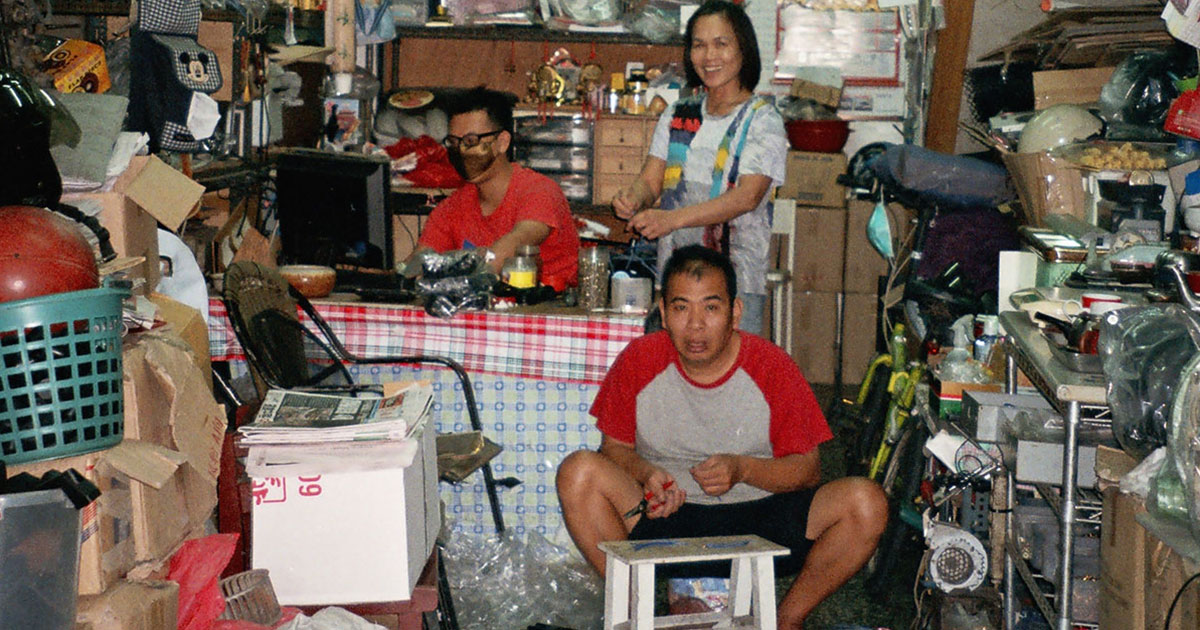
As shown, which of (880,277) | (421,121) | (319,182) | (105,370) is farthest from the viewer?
(421,121)

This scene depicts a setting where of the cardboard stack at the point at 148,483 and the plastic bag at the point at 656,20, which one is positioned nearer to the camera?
the cardboard stack at the point at 148,483

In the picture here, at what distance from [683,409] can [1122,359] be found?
1.07 meters

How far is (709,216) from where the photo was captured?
132 inches

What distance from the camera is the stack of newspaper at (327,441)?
2.31 meters

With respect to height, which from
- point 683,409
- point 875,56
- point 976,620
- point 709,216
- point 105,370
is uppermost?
point 875,56

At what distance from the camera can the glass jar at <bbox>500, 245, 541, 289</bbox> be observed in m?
3.62

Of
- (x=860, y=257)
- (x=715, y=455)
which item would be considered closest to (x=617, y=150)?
(x=860, y=257)

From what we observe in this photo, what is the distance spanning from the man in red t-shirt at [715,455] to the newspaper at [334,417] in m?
0.46

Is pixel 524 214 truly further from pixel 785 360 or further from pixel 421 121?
pixel 421 121

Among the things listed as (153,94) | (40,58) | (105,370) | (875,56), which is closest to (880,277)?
(875,56)

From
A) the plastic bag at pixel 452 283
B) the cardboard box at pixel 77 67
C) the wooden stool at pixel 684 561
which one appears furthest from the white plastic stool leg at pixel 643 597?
the cardboard box at pixel 77 67

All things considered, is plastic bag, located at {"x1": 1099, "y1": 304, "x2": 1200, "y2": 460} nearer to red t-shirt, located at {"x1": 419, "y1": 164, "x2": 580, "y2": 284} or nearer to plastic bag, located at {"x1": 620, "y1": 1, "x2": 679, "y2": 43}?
red t-shirt, located at {"x1": 419, "y1": 164, "x2": 580, "y2": 284}

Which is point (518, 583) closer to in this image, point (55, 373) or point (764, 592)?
point (764, 592)

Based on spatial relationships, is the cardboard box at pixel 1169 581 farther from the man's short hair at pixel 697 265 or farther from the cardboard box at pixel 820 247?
the cardboard box at pixel 820 247
